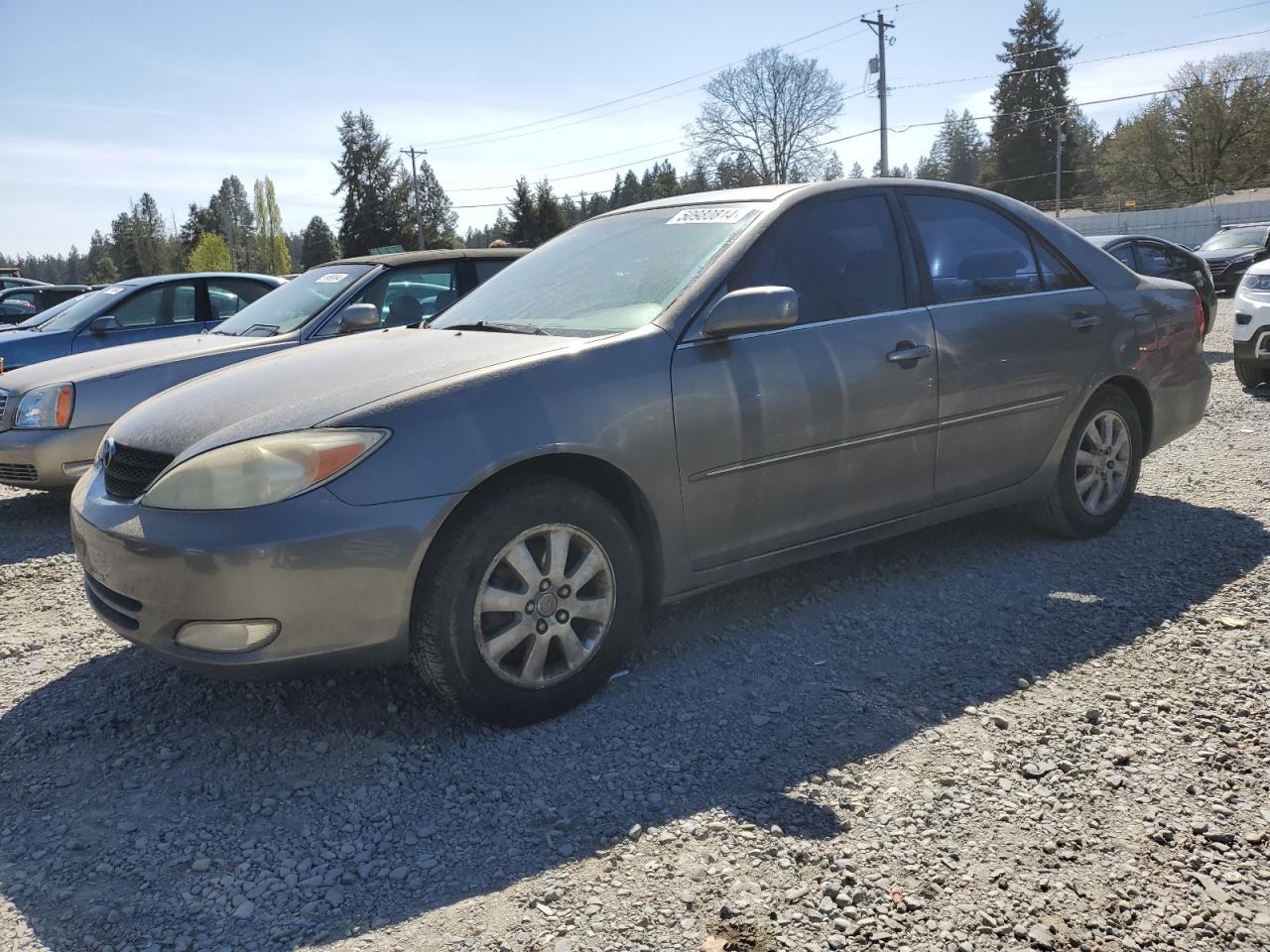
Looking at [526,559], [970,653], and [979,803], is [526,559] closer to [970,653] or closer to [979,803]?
[979,803]

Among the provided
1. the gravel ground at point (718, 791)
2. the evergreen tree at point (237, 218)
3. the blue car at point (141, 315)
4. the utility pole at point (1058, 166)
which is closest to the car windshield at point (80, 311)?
the blue car at point (141, 315)

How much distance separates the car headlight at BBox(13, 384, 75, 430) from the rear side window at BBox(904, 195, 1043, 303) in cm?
506

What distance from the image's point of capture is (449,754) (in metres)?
2.96

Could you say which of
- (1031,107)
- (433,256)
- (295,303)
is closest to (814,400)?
(433,256)

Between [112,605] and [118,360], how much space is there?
→ 3997 millimetres

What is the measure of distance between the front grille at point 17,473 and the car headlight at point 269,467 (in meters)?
3.96

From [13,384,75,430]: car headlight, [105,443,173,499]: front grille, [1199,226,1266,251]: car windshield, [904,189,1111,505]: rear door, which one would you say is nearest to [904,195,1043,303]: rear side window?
[904,189,1111,505]: rear door

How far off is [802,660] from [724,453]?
0.81 metres

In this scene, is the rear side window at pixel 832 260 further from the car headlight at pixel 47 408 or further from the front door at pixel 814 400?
the car headlight at pixel 47 408

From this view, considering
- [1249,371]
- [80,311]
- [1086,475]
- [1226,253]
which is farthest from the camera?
[1226,253]

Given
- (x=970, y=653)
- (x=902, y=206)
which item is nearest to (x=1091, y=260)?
(x=902, y=206)

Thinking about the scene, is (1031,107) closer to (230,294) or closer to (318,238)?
(318,238)

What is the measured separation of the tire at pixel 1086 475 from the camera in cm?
465

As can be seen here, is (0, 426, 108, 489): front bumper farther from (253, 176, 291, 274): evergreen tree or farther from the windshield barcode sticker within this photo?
(253, 176, 291, 274): evergreen tree
